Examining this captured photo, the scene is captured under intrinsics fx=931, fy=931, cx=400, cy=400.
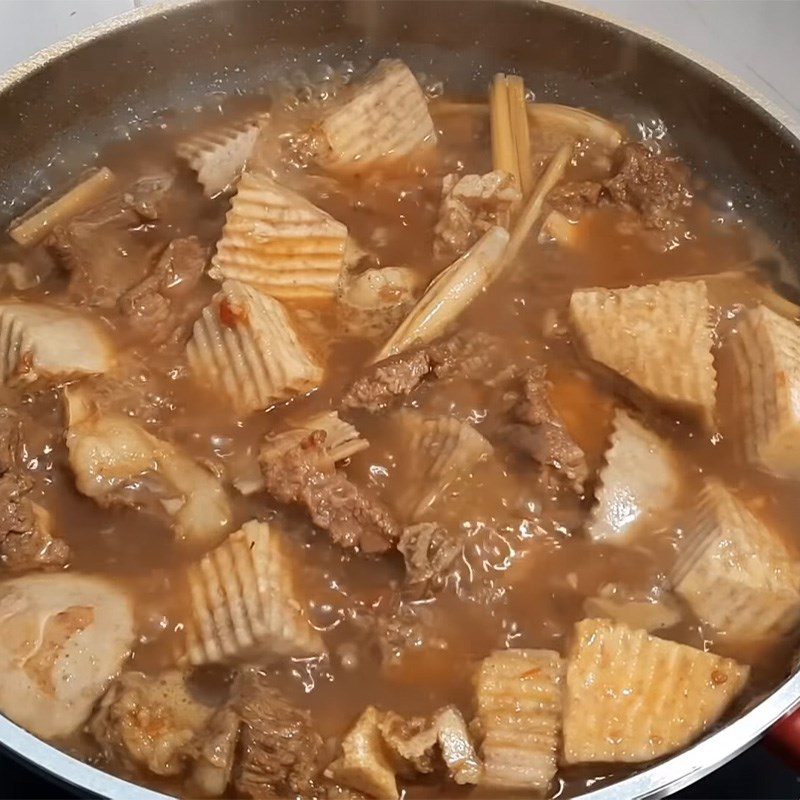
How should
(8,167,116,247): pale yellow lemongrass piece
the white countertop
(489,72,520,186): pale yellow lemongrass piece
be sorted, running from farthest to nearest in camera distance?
the white countertop
(489,72,520,186): pale yellow lemongrass piece
(8,167,116,247): pale yellow lemongrass piece

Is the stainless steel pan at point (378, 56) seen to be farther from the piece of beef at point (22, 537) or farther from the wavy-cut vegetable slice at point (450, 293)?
the piece of beef at point (22, 537)

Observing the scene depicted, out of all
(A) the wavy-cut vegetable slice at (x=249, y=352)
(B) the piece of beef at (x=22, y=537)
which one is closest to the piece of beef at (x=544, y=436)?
(A) the wavy-cut vegetable slice at (x=249, y=352)

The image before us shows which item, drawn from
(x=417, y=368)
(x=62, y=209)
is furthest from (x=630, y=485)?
(x=62, y=209)

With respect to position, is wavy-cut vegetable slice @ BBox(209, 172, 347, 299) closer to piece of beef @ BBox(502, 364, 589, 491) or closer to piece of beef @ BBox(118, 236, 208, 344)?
piece of beef @ BBox(118, 236, 208, 344)

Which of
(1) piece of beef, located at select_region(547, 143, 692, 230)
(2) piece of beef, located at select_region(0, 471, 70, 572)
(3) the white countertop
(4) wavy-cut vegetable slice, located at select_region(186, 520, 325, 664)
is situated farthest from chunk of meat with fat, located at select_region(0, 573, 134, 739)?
(3) the white countertop

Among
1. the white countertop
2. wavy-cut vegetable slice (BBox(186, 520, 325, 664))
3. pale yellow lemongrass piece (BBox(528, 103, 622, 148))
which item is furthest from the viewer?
the white countertop

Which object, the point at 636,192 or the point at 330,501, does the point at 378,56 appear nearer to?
the point at 636,192

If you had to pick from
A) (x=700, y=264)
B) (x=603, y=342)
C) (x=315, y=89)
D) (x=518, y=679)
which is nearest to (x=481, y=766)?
(x=518, y=679)
